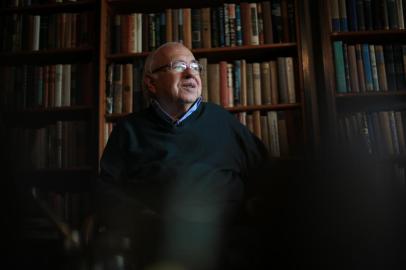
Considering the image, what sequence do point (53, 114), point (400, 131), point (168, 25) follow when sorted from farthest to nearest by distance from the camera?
point (53, 114) → point (168, 25) → point (400, 131)

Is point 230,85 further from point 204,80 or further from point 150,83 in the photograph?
point 150,83

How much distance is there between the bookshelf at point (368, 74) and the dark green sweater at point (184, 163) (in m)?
0.59

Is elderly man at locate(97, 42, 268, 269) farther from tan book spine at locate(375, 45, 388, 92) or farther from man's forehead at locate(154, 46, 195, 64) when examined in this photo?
tan book spine at locate(375, 45, 388, 92)

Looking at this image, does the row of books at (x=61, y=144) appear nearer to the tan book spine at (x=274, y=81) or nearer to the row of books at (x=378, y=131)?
the tan book spine at (x=274, y=81)

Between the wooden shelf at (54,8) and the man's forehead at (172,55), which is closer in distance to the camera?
the man's forehead at (172,55)

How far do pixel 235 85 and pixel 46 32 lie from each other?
1.07 metres

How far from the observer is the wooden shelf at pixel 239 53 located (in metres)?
1.89

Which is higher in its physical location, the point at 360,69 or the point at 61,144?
the point at 360,69

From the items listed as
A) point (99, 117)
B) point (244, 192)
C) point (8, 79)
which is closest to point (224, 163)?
point (244, 192)

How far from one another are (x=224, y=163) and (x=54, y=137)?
1018 millimetres

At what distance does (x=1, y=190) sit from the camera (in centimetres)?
37

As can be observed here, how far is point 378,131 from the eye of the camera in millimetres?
1769

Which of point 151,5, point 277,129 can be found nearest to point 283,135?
point 277,129

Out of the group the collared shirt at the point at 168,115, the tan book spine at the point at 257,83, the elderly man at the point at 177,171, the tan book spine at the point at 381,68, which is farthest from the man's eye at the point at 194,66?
the tan book spine at the point at 381,68
